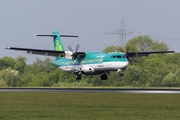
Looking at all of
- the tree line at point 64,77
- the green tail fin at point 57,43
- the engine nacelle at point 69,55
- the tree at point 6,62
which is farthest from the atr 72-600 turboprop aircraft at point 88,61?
the tree at point 6,62

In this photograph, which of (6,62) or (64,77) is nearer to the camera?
(64,77)

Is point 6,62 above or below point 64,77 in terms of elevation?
above

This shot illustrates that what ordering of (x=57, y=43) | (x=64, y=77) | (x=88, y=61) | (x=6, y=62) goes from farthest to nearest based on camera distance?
(x=6, y=62) < (x=64, y=77) < (x=57, y=43) < (x=88, y=61)

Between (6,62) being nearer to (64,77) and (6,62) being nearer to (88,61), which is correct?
(64,77)

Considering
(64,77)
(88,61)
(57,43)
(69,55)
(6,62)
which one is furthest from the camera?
(6,62)

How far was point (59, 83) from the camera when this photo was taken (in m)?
60.1

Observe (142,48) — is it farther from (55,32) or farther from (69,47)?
(69,47)

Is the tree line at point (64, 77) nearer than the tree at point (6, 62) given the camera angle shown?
Yes

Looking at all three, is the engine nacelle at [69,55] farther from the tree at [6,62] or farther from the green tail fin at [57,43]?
the tree at [6,62]

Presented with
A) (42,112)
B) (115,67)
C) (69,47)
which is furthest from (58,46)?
(42,112)

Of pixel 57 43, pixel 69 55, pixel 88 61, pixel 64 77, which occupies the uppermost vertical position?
pixel 57 43

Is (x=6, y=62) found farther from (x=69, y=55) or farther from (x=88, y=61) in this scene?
(x=88, y=61)

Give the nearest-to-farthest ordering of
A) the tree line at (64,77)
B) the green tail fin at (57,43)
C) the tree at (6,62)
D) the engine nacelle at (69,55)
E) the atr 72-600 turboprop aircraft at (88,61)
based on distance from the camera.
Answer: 1. the atr 72-600 turboprop aircraft at (88,61)
2. the engine nacelle at (69,55)
3. the green tail fin at (57,43)
4. the tree line at (64,77)
5. the tree at (6,62)

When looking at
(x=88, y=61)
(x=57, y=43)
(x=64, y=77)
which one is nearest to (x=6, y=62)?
(x=64, y=77)
